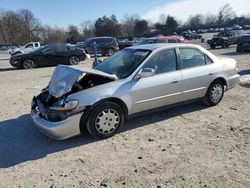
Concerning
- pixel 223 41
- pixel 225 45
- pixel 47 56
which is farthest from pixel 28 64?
pixel 225 45

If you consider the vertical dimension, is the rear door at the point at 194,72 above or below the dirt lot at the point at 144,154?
above

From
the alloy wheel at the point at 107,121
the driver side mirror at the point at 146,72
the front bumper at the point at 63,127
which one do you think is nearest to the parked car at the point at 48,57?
the front bumper at the point at 63,127

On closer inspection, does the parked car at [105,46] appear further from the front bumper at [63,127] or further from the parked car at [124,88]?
the front bumper at [63,127]

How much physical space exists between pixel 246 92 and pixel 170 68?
3243 millimetres

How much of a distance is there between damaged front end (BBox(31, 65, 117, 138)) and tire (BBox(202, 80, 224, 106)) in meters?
2.45

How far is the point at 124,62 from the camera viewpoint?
5.63m

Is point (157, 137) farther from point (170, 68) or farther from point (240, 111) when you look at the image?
point (240, 111)

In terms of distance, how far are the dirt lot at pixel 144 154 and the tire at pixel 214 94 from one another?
242 mm

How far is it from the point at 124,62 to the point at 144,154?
213 cm

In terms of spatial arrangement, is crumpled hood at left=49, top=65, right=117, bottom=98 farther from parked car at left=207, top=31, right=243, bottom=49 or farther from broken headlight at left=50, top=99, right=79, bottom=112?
parked car at left=207, top=31, right=243, bottom=49

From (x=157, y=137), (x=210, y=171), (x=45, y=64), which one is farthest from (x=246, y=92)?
(x=45, y=64)

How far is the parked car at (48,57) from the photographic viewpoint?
16.8m

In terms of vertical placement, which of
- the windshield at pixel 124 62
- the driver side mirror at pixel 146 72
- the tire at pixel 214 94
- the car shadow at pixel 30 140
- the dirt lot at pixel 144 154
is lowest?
the dirt lot at pixel 144 154

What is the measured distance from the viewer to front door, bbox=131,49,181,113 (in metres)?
5.11
